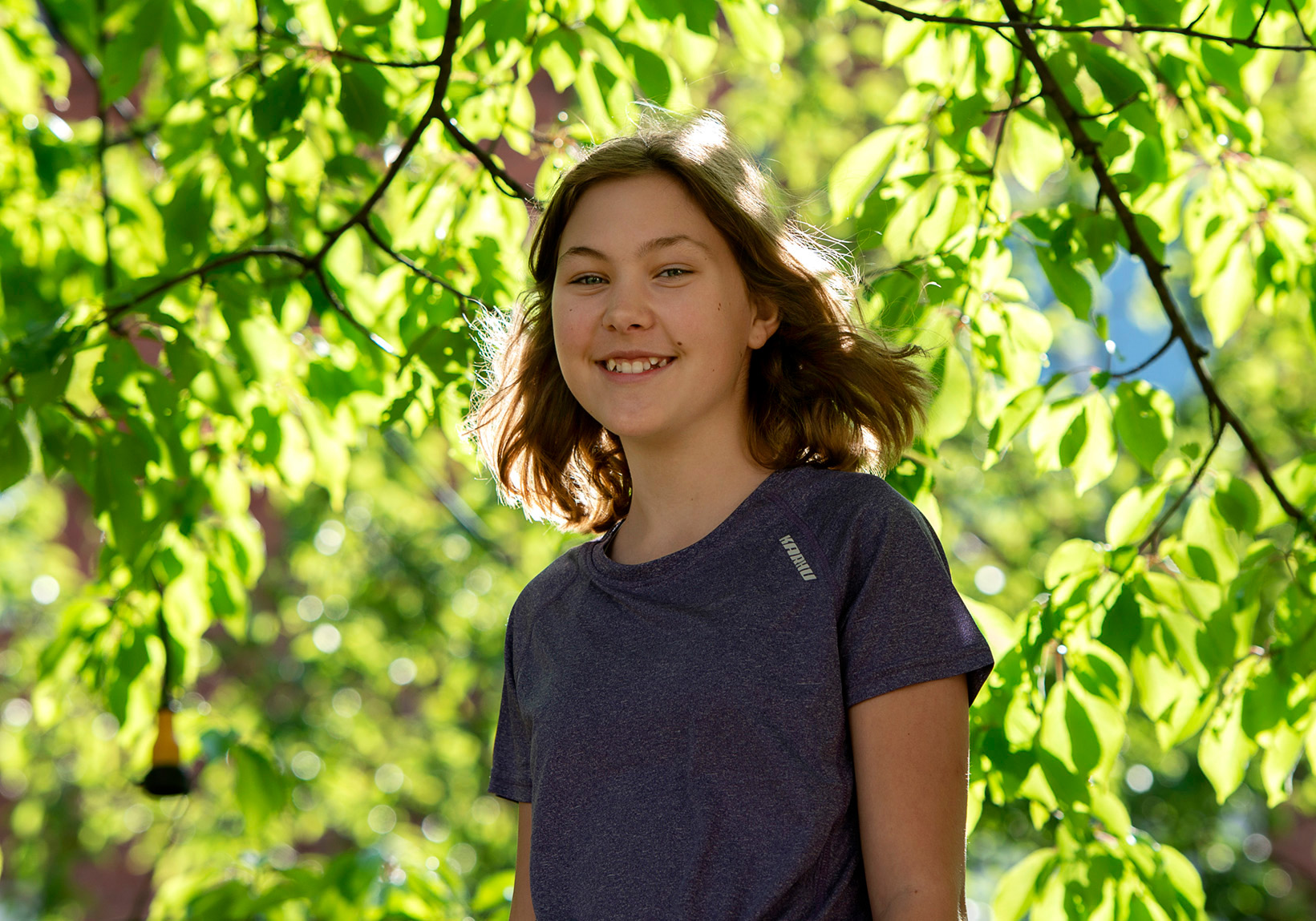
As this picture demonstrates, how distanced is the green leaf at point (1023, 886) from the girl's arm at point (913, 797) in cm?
76

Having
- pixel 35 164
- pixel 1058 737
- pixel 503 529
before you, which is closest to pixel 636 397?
pixel 1058 737

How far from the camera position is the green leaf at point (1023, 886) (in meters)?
1.83

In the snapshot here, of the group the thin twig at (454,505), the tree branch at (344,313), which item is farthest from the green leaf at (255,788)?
the thin twig at (454,505)

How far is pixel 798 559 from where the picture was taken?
4.06 feet

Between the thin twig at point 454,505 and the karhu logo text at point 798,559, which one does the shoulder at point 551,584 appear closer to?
the karhu logo text at point 798,559

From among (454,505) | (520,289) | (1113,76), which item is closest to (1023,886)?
(1113,76)

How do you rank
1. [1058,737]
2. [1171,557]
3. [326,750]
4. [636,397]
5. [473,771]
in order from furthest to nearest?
[473,771] → [326,750] → [1171,557] → [1058,737] → [636,397]

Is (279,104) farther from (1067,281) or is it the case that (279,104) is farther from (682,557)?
(1067,281)

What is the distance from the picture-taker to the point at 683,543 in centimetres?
138

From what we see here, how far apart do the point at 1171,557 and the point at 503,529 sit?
13.8 feet

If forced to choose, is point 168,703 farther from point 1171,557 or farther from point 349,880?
point 1171,557

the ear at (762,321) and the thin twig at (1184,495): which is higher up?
the ear at (762,321)

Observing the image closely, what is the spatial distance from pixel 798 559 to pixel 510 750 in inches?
20.8

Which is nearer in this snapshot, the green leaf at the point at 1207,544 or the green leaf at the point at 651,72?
the green leaf at the point at 1207,544
